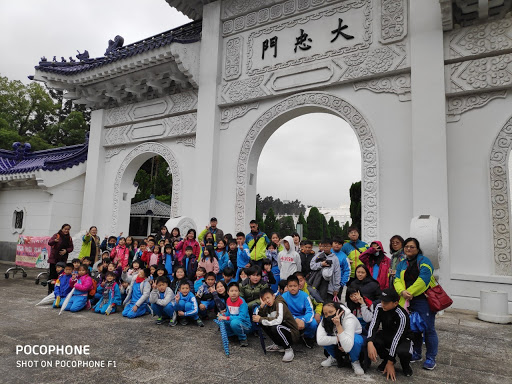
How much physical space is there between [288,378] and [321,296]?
1593mm

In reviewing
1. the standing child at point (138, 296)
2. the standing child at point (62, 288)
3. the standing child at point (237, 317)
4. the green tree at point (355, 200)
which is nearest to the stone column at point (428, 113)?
the standing child at point (237, 317)

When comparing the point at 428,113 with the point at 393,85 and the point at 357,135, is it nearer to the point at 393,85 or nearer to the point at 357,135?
the point at 393,85

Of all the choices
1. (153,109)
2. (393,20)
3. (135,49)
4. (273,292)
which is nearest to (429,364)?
(273,292)

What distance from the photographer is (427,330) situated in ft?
9.89

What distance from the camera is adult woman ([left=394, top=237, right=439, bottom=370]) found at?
9.87 feet

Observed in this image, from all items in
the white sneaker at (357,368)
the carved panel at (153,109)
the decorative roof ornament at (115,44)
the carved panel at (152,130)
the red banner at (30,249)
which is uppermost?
the decorative roof ornament at (115,44)

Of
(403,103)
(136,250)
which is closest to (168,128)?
(136,250)

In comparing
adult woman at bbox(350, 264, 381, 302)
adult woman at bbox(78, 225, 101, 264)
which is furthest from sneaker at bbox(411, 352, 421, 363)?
adult woman at bbox(78, 225, 101, 264)

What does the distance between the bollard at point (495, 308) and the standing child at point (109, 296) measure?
500 centimetres

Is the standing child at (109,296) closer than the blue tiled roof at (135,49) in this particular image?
Yes

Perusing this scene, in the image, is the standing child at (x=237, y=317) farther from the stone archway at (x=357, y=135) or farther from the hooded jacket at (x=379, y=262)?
the stone archway at (x=357, y=135)

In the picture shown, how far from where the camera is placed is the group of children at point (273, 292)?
2.88 m

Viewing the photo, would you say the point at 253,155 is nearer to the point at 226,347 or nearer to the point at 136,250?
the point at 136,250

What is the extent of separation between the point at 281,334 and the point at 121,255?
388 centimetres
